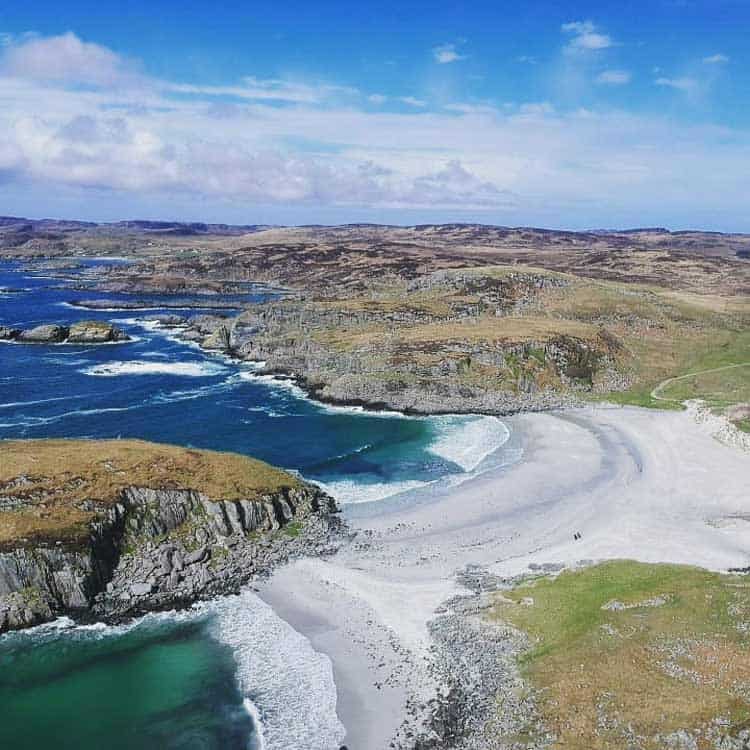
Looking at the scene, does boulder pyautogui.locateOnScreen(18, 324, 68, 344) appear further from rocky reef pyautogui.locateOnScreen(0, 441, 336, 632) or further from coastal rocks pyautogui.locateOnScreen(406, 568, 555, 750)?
coastal rocks pyautogui.locateOnScreen(406, 568, 555, 750)

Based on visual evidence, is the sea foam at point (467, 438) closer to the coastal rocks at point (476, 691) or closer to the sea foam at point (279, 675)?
the coastal rocks at point (476, 691)

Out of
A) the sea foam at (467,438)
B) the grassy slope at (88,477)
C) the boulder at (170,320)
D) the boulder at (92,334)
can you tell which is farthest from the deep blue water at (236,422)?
the boulder at (170,320)

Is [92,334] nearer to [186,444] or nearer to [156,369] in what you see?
[156,369]

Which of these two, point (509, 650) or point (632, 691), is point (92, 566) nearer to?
point (509, 650)

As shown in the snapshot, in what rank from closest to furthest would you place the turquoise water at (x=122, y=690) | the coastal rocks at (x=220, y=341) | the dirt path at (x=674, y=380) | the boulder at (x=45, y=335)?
the turquoise water at (x=122, y=690), the dirt path at (x=674, y=380), the coastal rocks at (x=220, y=341), the boulder at (x=45, y=335)

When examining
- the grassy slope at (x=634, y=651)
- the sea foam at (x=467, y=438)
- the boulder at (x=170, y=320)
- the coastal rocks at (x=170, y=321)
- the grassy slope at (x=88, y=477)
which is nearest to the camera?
the grassy slope at (x=634, y=651)
